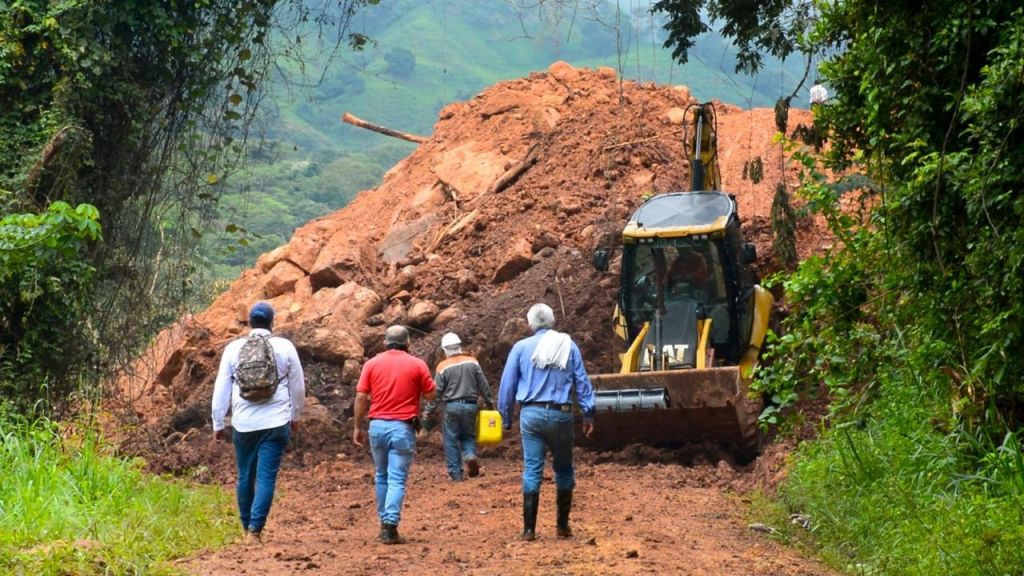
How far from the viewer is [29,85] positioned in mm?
14516

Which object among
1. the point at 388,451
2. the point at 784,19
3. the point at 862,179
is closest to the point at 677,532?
the point at 388,451

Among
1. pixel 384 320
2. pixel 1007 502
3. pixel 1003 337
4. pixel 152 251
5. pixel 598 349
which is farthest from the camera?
pixel 384 320

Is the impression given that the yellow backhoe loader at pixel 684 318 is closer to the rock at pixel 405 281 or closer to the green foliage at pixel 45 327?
the green foliage at pixel 45 327

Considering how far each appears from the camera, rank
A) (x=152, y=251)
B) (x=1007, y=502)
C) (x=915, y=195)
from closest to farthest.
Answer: (x=1007, y=502)
(x=915, y=195)
(x=152, y=251)

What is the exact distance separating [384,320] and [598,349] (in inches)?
148

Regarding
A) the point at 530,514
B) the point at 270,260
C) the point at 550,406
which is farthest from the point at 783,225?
the point at 270,260

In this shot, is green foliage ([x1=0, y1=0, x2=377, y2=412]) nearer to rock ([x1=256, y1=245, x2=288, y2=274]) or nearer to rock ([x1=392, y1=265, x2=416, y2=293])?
rock ([x1=392, y1=265, x2=416, y2=293])

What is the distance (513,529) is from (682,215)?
22.8 ft

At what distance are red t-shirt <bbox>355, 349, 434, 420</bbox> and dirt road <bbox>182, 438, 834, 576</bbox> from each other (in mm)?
1000

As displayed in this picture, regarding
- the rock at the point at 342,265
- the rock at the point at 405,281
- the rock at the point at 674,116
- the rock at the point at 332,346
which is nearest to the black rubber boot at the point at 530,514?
the rock at the point at 332,346

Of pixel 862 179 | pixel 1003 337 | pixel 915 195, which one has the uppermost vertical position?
pixel 862 179

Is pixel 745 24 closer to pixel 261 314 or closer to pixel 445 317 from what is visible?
pixel 261 314

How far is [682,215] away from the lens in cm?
1708

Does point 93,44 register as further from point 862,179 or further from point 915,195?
point 862,179
